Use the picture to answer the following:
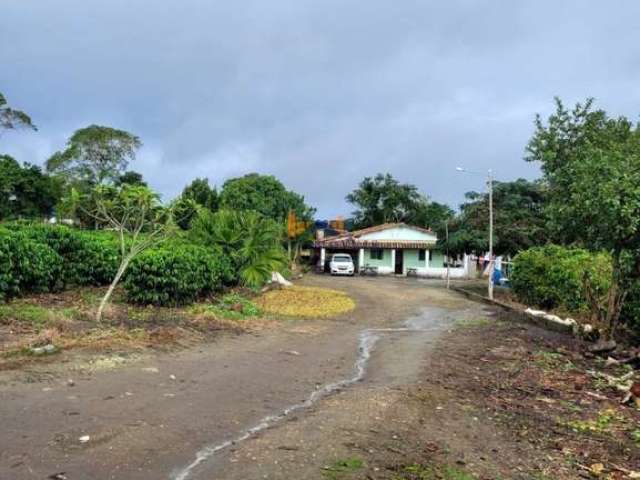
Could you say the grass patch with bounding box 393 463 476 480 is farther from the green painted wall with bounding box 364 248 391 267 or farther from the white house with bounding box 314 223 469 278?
the green painted wall with bounding box 364 248 391 267

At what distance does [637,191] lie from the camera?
10508 mm

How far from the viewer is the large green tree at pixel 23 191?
129 feet

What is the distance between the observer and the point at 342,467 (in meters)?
4.49

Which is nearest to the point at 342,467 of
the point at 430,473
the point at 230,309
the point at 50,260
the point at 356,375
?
the point at 430,473

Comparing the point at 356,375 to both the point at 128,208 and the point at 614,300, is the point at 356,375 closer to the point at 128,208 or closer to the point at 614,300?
the point at 128,208

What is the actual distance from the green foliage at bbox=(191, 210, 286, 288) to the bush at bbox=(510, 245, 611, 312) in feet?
30.6

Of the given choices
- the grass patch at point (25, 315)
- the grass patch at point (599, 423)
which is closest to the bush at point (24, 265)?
the grass patch at point (25, 315)

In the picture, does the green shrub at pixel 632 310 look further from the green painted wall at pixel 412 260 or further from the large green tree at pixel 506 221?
the green painted wall at pixel 412 260

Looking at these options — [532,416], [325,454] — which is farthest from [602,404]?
[325,454]

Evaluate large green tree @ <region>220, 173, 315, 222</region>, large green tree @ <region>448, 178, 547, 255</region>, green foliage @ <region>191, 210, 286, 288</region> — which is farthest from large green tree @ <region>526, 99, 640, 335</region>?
large green tree @ <region>220, 173, 315, 222</region>

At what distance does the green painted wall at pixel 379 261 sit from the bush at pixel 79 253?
1443 inches

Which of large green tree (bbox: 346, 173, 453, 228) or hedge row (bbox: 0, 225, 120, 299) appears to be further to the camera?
large green tree (bbox: 346, 173, 453, 228)

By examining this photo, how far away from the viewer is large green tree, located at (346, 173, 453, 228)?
61.0 metres

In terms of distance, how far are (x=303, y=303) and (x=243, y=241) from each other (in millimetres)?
2762
